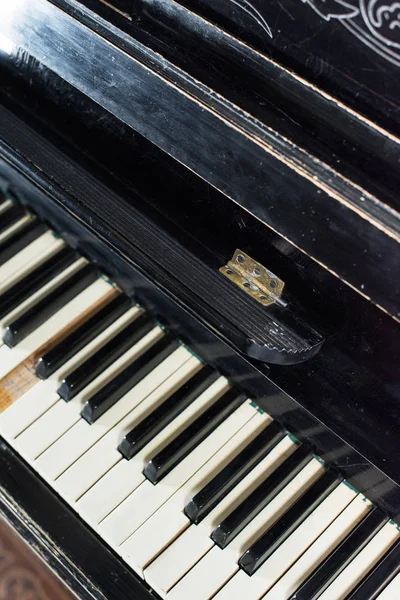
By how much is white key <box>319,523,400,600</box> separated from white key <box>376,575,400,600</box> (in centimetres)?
4

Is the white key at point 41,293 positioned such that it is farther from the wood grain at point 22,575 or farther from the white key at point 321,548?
the white key at point 321,548

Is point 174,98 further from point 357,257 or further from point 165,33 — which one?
point 357,257

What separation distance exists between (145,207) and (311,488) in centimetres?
64

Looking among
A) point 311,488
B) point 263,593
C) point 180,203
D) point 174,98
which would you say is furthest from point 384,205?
point 263,593

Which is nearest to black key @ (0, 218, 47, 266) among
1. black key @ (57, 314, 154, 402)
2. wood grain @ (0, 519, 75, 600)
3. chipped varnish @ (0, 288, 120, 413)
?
chipped varnish @ (0, 288, 120, 413)

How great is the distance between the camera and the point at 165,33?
1.14 metres

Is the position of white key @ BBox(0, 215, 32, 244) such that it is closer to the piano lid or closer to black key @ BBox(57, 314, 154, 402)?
black key @ BBox(57, 314, 154, 402)

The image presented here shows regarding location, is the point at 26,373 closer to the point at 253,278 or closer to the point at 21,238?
the point at 21,238

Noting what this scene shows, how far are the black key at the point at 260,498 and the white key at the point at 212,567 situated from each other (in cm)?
1

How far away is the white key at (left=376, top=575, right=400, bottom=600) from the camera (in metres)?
1.28

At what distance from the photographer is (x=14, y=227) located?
169 cm

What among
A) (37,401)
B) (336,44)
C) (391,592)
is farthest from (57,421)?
(336,44)

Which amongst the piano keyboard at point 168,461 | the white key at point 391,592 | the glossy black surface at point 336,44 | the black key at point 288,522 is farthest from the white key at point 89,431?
the glossy black surface at point 336,44

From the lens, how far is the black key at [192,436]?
1.38 m
